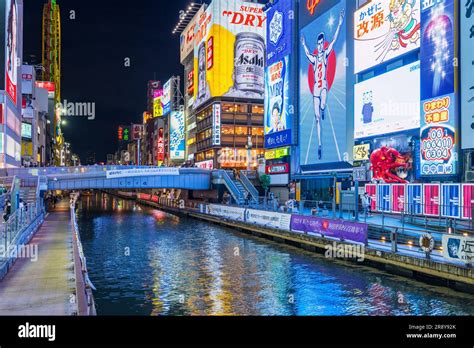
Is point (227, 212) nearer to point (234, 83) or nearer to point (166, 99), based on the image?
point (234, 83)

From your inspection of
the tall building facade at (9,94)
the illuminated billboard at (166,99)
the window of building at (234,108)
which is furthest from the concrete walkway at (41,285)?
the illuminated billboard at (166,99)

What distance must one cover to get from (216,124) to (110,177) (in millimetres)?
61915

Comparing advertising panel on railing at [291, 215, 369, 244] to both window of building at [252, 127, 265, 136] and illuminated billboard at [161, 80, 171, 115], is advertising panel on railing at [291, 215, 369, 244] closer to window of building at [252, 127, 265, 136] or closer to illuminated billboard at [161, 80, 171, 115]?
window of building at [252, 127, 265, 136]

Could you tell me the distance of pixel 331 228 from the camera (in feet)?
111

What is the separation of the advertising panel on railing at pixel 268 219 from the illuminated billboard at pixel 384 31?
66.0 ft

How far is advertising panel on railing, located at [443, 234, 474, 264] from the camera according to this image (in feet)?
71.8

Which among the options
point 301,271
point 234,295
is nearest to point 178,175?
point 301,271

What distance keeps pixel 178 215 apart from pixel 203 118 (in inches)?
2562

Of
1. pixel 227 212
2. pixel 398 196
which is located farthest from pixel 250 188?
pixel 398 196

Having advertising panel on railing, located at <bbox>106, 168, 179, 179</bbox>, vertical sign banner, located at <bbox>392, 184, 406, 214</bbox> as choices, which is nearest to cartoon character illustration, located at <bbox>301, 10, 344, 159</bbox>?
advertising panel on railing, located at <bbox>106, 168, 179, 179</bbox>

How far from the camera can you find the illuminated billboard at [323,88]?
62.6 meters
